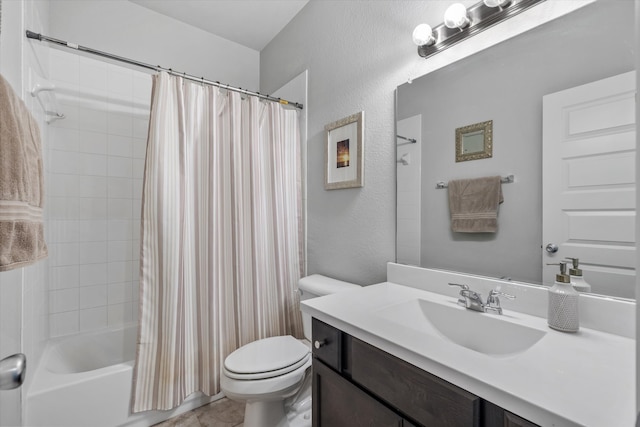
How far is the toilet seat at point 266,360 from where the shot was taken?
1239 mm

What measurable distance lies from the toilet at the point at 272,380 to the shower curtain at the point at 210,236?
30 centimetres

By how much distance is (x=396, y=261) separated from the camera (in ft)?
4.58

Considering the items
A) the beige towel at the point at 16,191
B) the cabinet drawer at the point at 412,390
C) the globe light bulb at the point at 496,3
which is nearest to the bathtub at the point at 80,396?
the beige towel at the point at 16,191

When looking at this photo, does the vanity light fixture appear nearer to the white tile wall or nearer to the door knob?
A: the door knob

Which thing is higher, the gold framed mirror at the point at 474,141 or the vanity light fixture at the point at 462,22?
the vanity light fixture at the point at 462,22

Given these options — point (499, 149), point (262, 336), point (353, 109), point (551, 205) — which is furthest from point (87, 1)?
point (551, 205)

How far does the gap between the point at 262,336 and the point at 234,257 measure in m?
0.52

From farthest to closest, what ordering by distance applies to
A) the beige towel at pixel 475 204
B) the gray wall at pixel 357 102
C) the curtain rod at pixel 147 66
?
the gray wall at pixel 357 102
the curtain rod at pixel 147 66
the beige towel at pixel 475 204

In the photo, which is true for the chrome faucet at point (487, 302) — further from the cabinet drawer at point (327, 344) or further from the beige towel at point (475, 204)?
the cabinet drawer at point (327, 344)

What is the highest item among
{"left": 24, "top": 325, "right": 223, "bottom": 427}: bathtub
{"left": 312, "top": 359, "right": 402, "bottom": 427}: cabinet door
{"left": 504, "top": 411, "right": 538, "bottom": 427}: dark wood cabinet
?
{"left": 504, "top": 411, "right": 538, "bottom": 427}: dark wood cabinet

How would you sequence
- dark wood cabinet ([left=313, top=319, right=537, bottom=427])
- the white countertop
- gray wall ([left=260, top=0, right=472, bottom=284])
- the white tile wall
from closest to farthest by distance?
the white countertop, dark wood cabinet ([left=313, top=319, right=537, bottom=427]), gray wall ([left=260, top=0, right=472, bottom=284]), the white tile wall

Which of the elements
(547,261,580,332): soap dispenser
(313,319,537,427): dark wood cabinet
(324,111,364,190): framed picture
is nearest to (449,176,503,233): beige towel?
(547,261,580,332): soap dispenser

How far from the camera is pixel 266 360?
1.32 metres

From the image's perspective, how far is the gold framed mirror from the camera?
1062 mm
